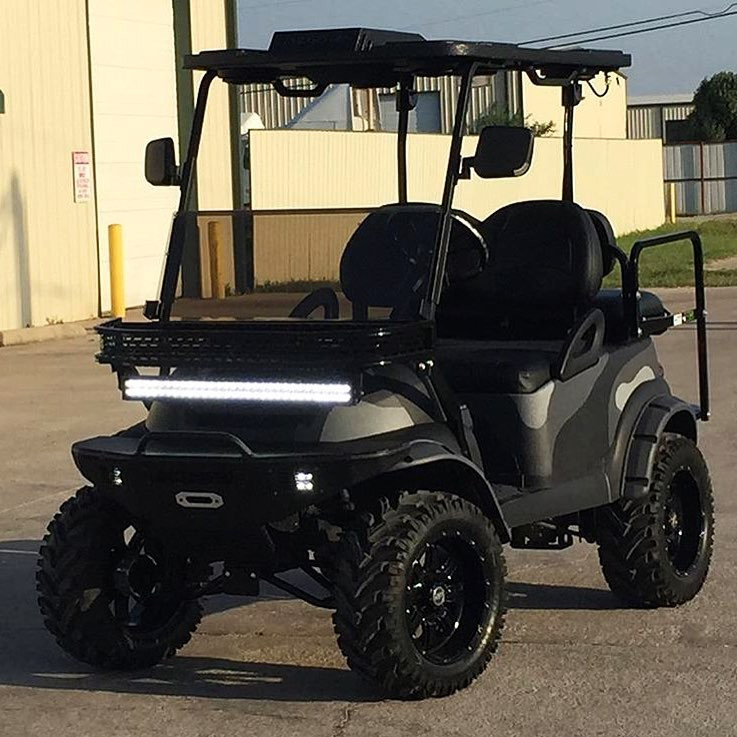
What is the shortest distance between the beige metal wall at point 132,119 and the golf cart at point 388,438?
14254mm

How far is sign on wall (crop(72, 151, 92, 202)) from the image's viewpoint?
67.2 ft

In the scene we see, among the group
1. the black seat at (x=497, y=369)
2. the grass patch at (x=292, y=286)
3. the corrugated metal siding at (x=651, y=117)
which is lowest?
the black seat at (x=497, y=369)

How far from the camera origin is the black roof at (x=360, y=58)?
19.8ft

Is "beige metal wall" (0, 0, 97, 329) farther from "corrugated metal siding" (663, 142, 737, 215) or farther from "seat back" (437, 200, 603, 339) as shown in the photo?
"corrugated metal siding" (663, 142, 737, 215)

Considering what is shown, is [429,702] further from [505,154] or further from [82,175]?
[82,175]

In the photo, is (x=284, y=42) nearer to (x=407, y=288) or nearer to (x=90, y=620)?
(x=407, y=288)

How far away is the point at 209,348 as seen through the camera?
19.3 ft

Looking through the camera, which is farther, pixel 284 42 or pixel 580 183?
pixel 580 183

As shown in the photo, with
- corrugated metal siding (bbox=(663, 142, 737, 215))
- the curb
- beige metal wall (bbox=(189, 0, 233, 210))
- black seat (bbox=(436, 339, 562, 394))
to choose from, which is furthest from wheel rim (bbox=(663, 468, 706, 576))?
corrugated metal siding (bbox=(663, 142, 737, 215))

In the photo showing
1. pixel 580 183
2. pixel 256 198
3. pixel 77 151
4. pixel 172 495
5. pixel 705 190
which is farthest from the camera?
pixel 705 190

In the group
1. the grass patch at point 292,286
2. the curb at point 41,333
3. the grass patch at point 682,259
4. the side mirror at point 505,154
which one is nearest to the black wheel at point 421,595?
the grass patch at point 292,286

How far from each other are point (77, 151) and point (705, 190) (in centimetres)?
3439

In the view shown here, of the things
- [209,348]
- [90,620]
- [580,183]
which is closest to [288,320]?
[209,348]

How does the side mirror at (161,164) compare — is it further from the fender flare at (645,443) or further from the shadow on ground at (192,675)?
the fender flare at (645,443)
